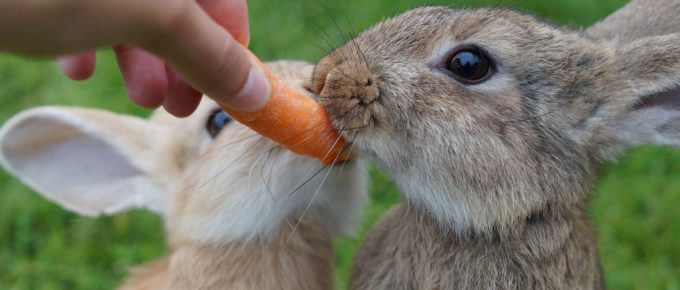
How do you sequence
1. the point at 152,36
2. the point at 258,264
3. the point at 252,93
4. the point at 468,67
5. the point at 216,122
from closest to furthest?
the point at 152,36, the point at 252,93, the point at 468,67, the point at 258,264, the point at 216,122

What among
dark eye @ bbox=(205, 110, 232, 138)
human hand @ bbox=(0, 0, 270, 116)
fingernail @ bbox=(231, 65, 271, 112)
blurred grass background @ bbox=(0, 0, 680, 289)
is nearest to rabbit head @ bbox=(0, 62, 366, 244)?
dark eye @ bbox=(205, 110, 232, 138)

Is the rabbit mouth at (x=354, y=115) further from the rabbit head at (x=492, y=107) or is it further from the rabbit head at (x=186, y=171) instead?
the rabbit head at (x=186, y=171)

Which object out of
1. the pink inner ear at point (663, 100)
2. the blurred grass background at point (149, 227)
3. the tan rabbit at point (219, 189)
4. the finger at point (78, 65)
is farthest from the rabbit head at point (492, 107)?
the blurred grass background at point (149, 227)

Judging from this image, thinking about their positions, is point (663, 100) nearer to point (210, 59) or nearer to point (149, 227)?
point (210, 59)

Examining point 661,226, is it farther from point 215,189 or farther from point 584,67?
point 215,189

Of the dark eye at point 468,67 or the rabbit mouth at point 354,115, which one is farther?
the dark eye at point 468,67

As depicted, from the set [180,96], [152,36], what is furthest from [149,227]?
[152,36]
